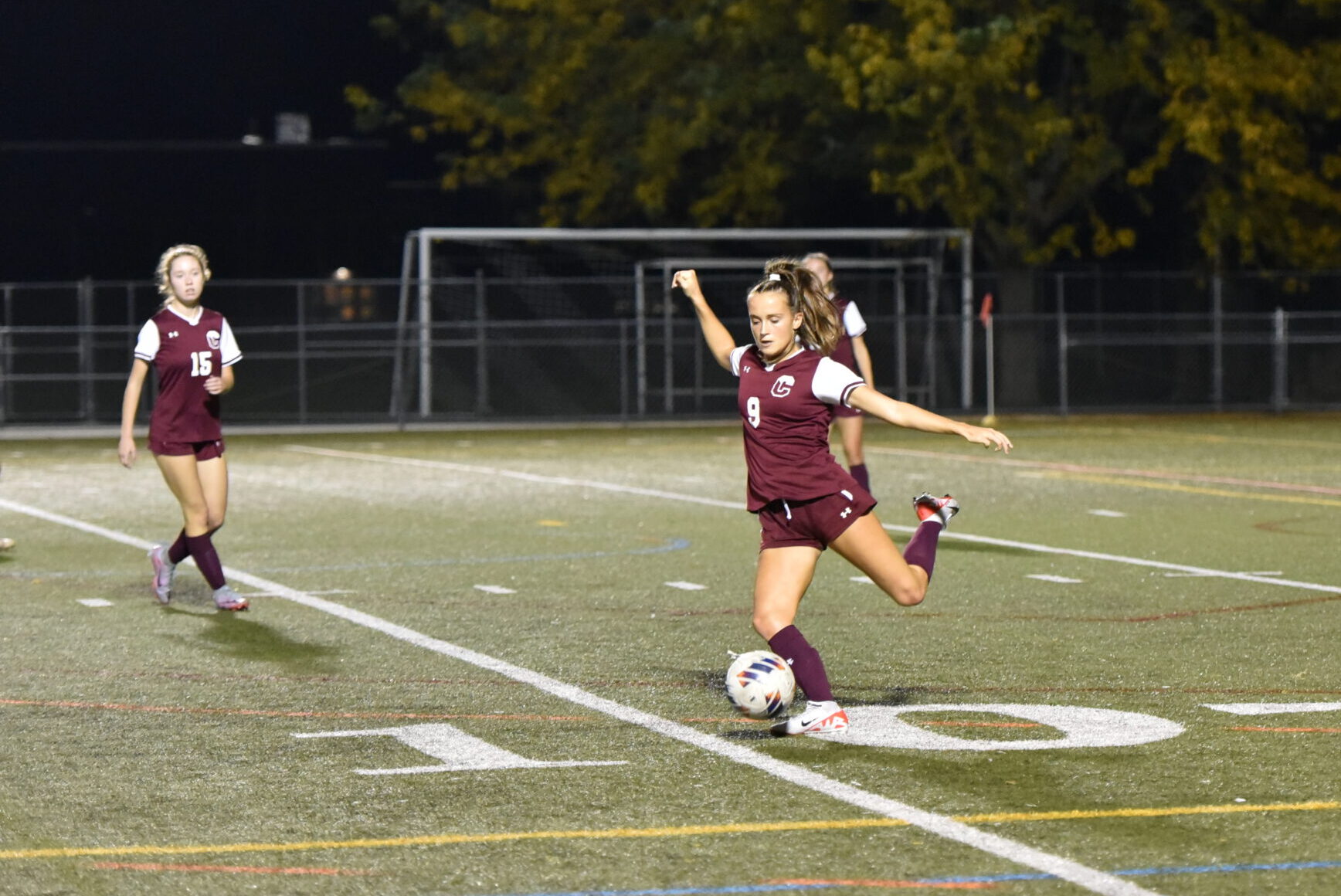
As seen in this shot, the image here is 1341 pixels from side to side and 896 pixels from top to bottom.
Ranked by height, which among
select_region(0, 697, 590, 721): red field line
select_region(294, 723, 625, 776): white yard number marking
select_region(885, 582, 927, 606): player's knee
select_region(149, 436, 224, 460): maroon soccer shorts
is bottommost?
select_region(0, 697, 590, 721): red field line

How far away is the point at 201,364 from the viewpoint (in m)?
10.5

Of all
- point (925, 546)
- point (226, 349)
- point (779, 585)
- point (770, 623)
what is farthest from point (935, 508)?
point (226, 349)

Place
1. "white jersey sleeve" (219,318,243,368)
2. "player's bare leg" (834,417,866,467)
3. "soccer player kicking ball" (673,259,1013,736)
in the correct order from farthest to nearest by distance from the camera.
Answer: "player's bare leg" (834,417,866,467) < "white jersey sleeve" (219,318,243,368) < "soccer player kicking ball" (673,259,1013,736)

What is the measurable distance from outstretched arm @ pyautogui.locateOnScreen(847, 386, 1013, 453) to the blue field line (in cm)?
192

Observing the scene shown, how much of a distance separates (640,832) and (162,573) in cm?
578

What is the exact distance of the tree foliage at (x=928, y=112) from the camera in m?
30.2

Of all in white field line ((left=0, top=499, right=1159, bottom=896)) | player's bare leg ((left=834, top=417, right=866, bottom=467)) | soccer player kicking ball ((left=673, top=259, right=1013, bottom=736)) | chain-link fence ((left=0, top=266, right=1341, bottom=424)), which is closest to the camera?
white field line ((left=0, top=499, right=1159, bottom=896))

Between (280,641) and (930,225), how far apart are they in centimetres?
2918

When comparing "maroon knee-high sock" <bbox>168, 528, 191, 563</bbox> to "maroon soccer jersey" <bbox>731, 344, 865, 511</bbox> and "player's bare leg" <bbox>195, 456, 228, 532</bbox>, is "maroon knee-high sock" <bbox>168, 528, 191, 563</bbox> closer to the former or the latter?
"player's bare leg" <bbox>195, 456, 228, 532</bbox>

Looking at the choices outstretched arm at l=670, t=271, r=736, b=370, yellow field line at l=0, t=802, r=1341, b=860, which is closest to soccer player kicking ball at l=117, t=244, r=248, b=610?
outstretched arm at l=670, t=271, r=736, b=370

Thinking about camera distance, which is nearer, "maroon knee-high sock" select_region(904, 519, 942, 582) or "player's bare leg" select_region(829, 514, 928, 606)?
"player's bare leg" select_region(829, 514, 928, 606)

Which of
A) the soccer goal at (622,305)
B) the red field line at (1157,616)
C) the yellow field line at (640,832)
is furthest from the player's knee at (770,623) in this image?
the soccer goal at (622,305)

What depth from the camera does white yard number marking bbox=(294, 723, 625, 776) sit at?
6.46m

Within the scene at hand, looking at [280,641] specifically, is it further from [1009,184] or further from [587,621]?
[1009,184]
